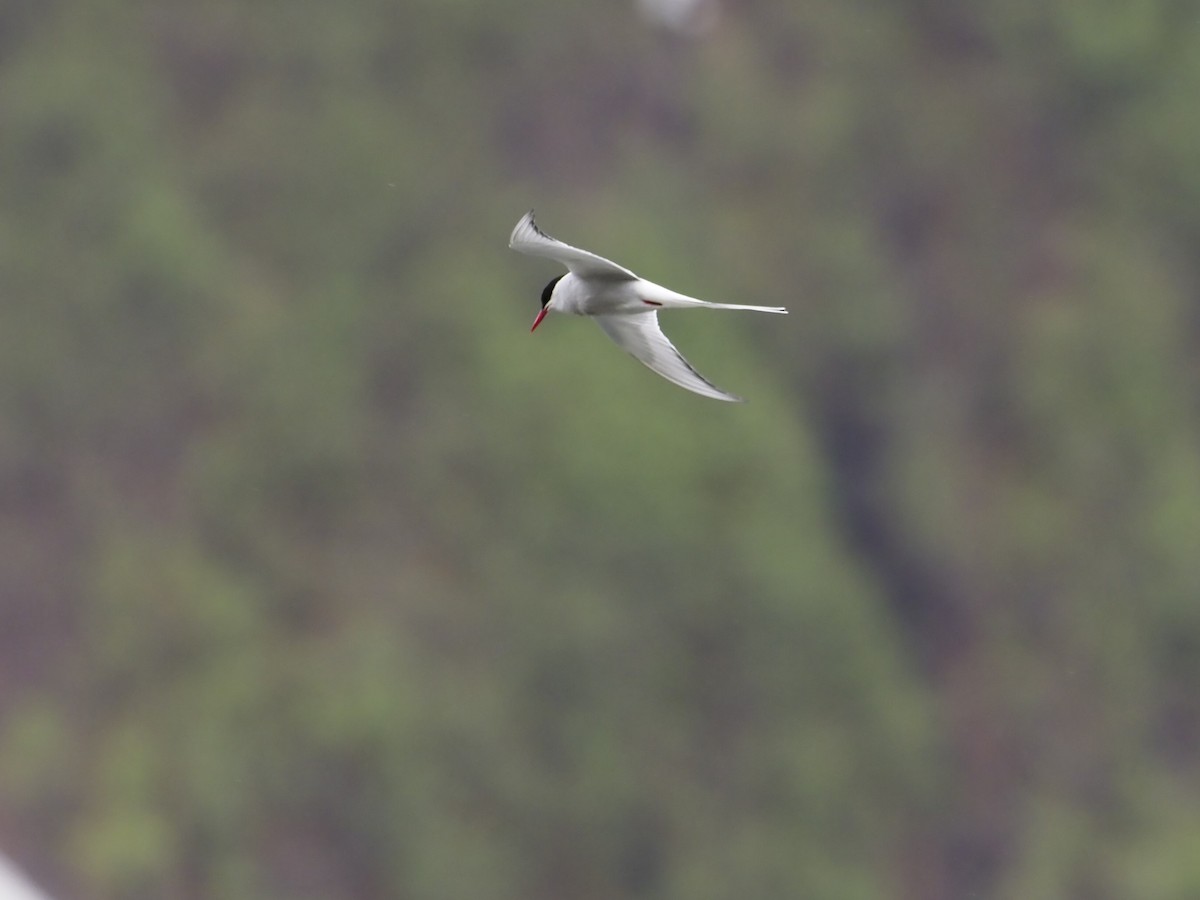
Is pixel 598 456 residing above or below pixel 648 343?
below

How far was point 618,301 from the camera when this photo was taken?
7.70m

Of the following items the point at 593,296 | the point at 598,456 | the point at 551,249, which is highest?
the point at 551,249

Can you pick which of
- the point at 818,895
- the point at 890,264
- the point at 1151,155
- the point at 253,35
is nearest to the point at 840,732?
the point at 818,895

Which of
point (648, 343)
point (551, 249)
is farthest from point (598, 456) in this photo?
point (551, 249)

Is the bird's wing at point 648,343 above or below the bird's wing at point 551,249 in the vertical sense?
below

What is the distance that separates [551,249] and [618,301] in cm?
69

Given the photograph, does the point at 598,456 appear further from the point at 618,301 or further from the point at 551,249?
the point at 551,249

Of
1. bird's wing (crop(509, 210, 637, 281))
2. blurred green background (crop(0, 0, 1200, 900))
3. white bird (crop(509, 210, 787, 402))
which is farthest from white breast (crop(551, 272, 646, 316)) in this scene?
blurred green background (crop(0, 0, 1200, 900))

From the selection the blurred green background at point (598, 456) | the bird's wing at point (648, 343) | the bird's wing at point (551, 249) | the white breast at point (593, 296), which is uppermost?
the bird's wing at point (551, 249)

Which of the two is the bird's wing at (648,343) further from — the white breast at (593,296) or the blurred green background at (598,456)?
the blurred green background at (598,456)

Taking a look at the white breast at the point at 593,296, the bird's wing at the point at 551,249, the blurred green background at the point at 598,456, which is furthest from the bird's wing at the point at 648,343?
the blurred green background at the point at 598,456

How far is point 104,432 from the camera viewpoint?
23797 mm

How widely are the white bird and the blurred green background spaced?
1383cm

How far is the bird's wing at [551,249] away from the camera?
276 inches
